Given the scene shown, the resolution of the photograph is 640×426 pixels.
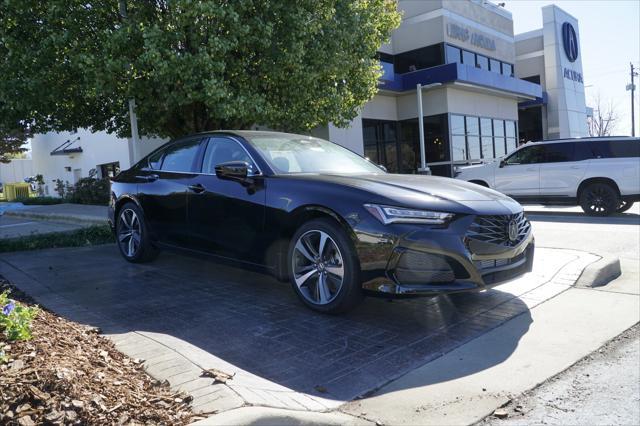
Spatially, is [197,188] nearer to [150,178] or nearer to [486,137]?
[150,178]

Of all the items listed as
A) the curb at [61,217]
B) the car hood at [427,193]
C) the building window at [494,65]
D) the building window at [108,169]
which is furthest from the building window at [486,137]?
the car hood at [427,193]

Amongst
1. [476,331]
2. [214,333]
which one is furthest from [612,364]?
[214,333]

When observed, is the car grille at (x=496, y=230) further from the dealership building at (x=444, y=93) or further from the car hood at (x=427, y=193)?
the dealership building at (x=444, y=93)

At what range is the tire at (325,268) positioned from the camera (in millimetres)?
4289

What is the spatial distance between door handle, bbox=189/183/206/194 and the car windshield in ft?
2.29

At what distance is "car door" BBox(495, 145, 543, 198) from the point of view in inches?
521

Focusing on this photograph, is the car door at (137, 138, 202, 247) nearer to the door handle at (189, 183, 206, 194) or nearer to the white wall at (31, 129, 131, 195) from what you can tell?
the door handle at (189, 183, 206, 194)

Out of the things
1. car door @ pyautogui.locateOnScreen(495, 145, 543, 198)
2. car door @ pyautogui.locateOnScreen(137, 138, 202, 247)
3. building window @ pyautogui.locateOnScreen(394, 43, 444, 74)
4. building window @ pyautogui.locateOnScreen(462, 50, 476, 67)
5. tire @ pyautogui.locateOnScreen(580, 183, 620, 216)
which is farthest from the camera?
building window @ pyautogui.locateOnScreen(462, 50, 476, 67)

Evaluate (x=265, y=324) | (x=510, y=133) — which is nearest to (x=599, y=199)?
(x=265, y=324)

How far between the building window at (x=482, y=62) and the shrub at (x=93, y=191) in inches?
742

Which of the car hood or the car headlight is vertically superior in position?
the car hood

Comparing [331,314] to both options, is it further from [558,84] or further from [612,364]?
[558,84]

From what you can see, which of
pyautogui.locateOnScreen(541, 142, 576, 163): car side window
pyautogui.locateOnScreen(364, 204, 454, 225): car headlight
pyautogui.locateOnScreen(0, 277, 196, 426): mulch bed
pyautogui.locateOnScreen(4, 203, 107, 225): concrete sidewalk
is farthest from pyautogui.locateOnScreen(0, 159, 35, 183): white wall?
pyautogui.locateOnScreen(364, 204, 454, 225): car headlight

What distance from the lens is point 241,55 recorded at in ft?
33.5
